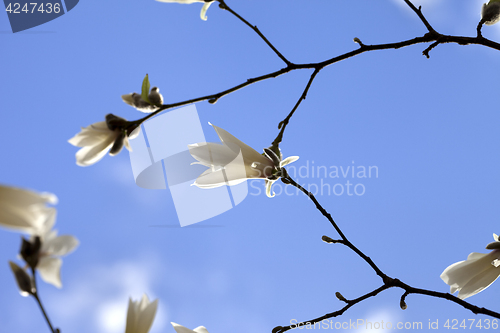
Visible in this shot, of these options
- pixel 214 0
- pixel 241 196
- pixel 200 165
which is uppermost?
pixel 214 0

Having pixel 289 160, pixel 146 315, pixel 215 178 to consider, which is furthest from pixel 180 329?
pixel 289 160

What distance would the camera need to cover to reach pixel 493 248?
65 cm

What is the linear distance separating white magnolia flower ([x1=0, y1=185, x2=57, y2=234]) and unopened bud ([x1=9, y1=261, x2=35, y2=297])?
0.15 feet

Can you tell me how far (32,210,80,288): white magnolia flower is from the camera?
33 cm

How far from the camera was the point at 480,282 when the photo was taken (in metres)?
0.66

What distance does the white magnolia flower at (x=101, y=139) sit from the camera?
0.53m

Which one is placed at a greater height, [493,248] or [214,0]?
[214,0]

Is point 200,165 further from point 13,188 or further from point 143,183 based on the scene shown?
point 13,188

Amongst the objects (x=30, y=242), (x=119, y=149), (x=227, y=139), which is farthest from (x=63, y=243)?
(x=227, y=139)

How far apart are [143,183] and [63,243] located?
0.45 metres

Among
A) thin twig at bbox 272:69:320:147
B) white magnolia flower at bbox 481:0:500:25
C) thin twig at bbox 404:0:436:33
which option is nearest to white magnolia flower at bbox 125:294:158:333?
thin twig at bbox 272:69:320:147

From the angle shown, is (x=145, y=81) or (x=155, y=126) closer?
(x=145, y=81)

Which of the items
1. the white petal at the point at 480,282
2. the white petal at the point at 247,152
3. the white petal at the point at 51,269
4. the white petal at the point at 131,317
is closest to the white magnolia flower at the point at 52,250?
the white petal at the point at 51,269

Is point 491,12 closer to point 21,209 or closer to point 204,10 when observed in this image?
point 204,10
